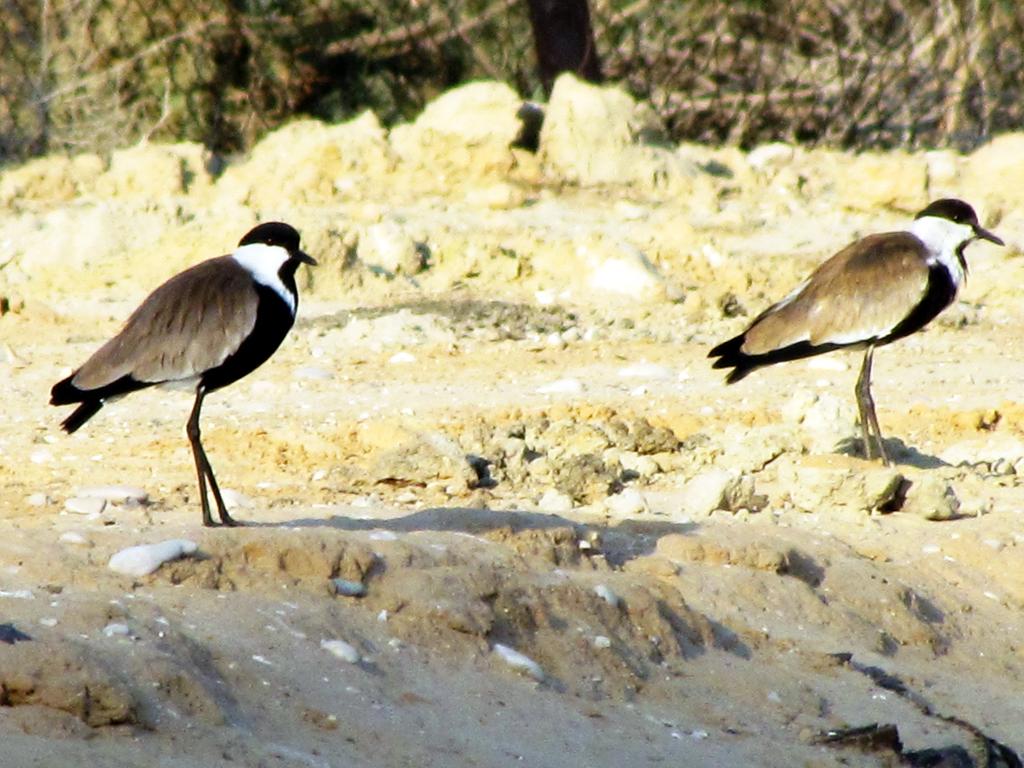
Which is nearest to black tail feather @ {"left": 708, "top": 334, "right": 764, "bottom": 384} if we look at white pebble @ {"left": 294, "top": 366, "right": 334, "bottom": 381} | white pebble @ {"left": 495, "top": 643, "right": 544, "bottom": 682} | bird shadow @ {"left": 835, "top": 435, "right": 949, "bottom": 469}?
bird shadow @ {"left": 835, "top": 435, "right": 949, "bottom": 469}

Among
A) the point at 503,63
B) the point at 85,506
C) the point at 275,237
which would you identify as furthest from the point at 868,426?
the point at 503,63

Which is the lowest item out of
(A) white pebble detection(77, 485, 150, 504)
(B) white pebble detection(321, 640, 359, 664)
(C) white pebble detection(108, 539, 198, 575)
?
(A) white pebble detection(77, 485, 150, 504)

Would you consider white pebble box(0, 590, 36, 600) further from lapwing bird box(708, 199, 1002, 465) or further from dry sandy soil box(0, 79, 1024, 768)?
lapwing bird box(708, 199, 1002, 465)

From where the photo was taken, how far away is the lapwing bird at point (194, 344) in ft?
20.6

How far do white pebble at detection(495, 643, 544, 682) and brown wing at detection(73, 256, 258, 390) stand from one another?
1542 millimetres

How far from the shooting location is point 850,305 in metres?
9.09

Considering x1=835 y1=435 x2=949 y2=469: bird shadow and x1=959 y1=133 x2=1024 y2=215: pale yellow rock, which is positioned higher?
x1=835 y1=435 x2=949 y2=469: bird shadow

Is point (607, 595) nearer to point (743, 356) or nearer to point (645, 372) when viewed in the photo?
point (743, 356)

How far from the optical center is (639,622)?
586 cm

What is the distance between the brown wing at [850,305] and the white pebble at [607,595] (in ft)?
10.6

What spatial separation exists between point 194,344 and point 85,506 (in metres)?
0.79

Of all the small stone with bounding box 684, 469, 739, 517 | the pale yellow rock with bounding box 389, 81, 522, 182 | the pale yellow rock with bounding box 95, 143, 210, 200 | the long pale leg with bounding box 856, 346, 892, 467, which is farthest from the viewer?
the pale yellow rock with bounding box 389, 81, 522, 182

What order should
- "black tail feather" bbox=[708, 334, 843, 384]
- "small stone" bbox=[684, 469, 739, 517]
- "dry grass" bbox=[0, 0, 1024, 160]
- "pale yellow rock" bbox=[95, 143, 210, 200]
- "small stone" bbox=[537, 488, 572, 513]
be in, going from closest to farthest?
"small stone" bbox=[537, 488, 572, 513]
"small stone" bbox=[684, 469, 739, 517]
"black tail feather" bbox=[708, 334, 843, 384]
"pale yellow rock" bbox=[95, 143, 210, 200]
"dry grass" bbox=[0, 0, 1024, 160]

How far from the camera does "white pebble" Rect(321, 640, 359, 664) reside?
509cm
